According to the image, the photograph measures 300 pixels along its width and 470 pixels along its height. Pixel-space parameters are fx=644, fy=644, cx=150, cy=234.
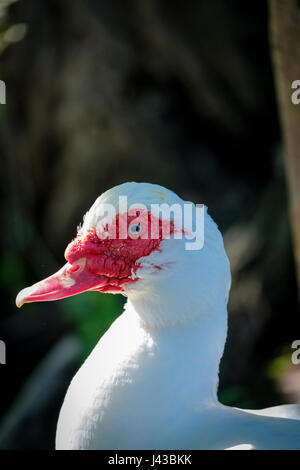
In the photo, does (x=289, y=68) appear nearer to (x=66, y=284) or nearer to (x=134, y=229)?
(x=134, y=229)

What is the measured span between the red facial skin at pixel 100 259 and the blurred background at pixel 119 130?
2.29m

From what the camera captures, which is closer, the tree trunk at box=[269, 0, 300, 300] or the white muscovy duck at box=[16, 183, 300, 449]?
the white muscovy duck at box=[16, 183, 300, 449]

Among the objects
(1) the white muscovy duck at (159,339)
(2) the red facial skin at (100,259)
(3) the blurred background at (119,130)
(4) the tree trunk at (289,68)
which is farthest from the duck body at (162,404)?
(3) the blurred background at (119,130)

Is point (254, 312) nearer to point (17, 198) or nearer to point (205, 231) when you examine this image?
point (17, 198)

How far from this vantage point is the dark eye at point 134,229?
1.62 meters

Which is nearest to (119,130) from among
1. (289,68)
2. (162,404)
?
(289,68)

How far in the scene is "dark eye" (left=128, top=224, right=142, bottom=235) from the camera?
162cm

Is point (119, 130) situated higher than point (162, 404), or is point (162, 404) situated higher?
point (119, 130)

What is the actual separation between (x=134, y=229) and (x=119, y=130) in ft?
9.18

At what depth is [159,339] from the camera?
1.64 meters

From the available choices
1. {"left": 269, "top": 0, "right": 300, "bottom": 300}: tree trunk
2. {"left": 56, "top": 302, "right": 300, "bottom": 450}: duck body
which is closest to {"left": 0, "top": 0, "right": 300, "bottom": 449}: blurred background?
{"left": 269, "top": 0, "right": 300, "bottom": 300}: tree trunk

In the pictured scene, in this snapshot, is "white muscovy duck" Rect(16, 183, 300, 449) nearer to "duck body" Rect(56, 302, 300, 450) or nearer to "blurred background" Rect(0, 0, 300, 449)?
"duck body" Rect(56, 302, 300, 450)

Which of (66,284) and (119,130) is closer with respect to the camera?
(66,284)
